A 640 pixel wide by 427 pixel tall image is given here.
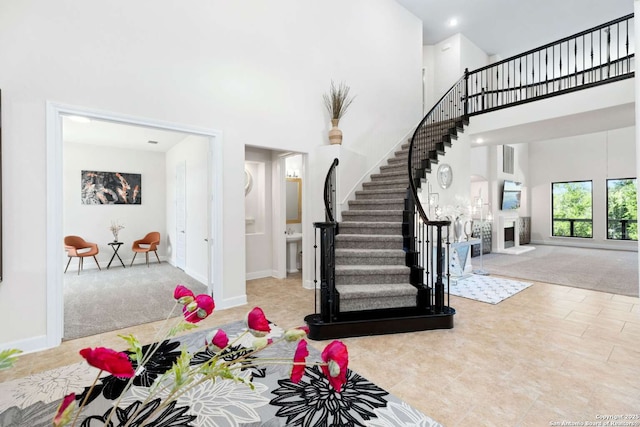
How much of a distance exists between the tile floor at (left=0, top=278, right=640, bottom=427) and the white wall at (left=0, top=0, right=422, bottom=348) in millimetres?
971

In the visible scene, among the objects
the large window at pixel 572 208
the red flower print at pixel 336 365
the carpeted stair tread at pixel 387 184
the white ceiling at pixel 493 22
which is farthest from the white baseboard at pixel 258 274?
the large window at pixel 572 208

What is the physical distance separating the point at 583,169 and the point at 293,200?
404 inches

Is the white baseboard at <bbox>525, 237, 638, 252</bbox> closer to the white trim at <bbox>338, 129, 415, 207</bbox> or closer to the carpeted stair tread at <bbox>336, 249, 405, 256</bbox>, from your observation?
the white trim at <bbox>338, 129, 415, 207</bbox>

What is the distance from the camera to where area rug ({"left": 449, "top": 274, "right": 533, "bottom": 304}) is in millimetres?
Answer: 4680

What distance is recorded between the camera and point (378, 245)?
4406 mm

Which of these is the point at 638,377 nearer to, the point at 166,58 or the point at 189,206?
Answer: the point at 166,58

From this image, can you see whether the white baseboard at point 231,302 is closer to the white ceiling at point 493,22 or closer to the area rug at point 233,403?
the area rug at point 233,403

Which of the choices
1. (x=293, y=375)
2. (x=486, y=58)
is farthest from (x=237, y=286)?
(x=486, y=58)

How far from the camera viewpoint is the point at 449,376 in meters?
2.54

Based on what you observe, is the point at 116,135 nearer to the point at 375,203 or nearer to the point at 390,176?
the point at 375,203

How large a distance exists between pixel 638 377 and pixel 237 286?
4.20 m

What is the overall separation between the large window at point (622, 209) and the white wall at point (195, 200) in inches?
482

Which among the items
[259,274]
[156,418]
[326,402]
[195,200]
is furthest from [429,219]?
[156,418]

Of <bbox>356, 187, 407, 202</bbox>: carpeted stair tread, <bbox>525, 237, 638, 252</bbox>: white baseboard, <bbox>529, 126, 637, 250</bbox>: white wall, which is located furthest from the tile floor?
<bbox>529, 126, 637, 250</bbox>: white wall
